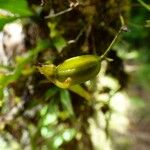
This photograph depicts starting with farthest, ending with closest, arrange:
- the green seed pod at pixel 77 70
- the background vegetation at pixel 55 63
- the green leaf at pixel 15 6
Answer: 1. the background vegetation at pixel 55 63
2. the green leaf at pixel 15 6
3. the green seed pod at pixel 77 70

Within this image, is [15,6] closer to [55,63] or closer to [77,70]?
[55,63]

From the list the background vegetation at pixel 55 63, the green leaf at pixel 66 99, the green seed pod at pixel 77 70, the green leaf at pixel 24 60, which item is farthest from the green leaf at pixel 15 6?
the green seed pod at pixel 77 70

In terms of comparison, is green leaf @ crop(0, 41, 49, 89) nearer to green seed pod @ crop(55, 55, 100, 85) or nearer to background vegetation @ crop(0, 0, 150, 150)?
background vegetation @ crop(0, 0, 150, 150)

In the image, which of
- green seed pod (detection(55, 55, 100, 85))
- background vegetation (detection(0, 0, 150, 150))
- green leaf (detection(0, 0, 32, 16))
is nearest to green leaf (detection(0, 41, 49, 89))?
background vegetation (detection(0, 0, 150, 150))

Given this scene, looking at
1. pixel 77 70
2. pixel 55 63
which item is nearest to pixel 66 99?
pixel 55 63

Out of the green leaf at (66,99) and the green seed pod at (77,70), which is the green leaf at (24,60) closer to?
the green leaf at (66,99)

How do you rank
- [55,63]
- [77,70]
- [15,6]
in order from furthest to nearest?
1. [55,63]
2. [15,6]
3. [77,70]
